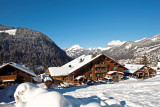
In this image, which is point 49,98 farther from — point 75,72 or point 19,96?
point 75,72

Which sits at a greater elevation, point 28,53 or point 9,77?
point 28,53

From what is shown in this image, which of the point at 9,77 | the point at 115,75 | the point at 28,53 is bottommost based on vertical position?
the point at 115,75

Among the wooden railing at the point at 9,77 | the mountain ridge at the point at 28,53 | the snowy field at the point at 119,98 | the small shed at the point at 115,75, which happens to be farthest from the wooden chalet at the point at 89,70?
the mountain ridge at the point at 28,53

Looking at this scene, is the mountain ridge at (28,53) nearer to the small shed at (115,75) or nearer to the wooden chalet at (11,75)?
the wooden chalet at (11,75)

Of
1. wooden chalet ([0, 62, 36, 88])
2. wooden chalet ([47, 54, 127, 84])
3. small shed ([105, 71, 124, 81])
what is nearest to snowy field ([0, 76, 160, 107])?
wooden chalet ([0, 62, 36, 88])

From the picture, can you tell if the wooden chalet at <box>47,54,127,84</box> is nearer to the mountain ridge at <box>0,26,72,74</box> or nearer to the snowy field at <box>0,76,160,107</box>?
the snowy field at <box>0,76,160,107</box>

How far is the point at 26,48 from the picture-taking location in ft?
494

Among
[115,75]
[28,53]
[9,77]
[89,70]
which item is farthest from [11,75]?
[28,53]

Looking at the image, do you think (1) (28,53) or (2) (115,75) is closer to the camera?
(2) (115,75)

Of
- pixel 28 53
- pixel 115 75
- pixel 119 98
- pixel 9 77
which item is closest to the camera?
pixel 119 98

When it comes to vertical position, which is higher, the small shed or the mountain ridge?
the mountain ridge

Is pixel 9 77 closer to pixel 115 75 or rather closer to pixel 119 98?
pixel 119 98

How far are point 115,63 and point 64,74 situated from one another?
19549 millimetres

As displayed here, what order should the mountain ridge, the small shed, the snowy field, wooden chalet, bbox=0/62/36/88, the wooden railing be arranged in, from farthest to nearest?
1. the mountain ridge
2. the small shed
3. wooden chalet, bbox=0/62/36/88
4. the wooden railing
5. the snowy field
